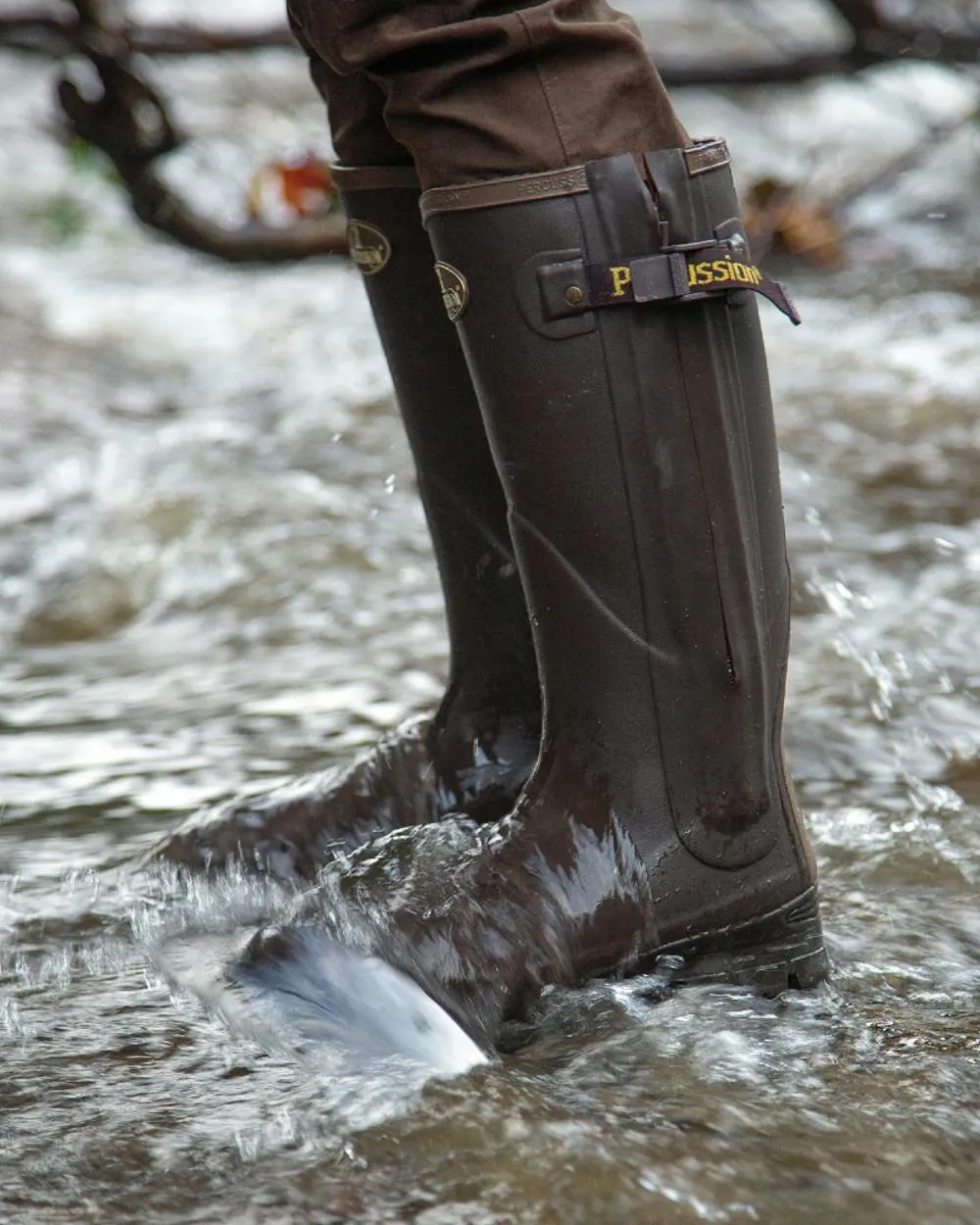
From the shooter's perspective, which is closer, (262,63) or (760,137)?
(760,137)

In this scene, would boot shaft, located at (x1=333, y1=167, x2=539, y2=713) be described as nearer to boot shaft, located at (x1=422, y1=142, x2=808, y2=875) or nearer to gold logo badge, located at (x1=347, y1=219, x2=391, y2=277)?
gold logo badge, located at (x1=347, y1=219, x2=391, y2=277)

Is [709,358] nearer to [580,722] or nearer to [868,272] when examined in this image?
[580,722]

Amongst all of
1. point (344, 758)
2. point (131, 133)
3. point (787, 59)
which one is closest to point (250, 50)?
point (131, 133)

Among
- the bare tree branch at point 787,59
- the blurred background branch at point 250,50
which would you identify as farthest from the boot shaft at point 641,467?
the bare tree branch at point 787,59

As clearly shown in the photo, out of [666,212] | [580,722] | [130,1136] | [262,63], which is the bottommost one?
[130,1136]

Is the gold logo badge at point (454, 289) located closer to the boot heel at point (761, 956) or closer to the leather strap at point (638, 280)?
the leather strap at point (638, 280)

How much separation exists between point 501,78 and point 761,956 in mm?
700

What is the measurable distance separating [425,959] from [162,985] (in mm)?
262

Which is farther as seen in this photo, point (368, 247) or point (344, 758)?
point (344, 758)

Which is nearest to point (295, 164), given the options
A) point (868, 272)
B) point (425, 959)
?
point (868, 272)

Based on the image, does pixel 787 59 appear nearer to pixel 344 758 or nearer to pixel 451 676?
pixel 344 758

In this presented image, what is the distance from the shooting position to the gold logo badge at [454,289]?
4.04ft

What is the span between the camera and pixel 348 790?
5.02 feet

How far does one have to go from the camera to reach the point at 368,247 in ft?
4.80
